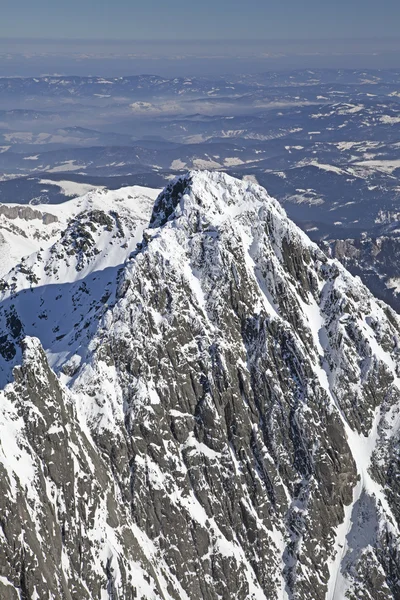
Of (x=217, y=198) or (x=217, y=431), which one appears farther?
(x=217, y=198)

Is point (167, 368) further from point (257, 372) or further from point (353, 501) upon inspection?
point (353, 501)

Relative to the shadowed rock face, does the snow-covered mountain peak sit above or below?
above

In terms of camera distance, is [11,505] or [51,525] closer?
[11,505]

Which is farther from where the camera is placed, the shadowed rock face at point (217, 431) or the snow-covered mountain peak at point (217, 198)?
the snow-covered mountain peak at point (217, 198)

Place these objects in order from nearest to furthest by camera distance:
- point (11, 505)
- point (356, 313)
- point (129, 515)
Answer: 1. point (11, 505)
2. point (129, 515)
3. point (356, 313)

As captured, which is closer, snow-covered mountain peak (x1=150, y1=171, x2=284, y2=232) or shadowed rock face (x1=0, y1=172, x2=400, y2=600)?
shadowed rock face (x1=0, y1=172, x2=400, y2=600)

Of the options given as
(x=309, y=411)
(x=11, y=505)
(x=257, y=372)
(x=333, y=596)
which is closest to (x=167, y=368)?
(x=257, y=372)

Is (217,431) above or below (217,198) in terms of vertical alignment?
below

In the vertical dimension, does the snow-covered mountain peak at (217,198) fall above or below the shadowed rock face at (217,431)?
above
